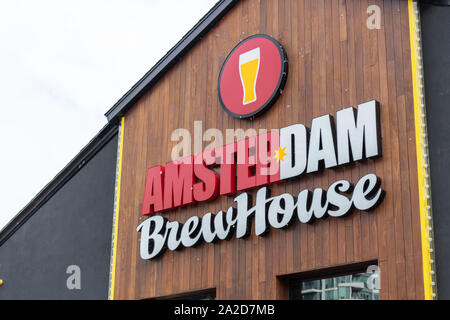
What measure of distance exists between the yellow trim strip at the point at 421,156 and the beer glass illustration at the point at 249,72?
271 centimetres

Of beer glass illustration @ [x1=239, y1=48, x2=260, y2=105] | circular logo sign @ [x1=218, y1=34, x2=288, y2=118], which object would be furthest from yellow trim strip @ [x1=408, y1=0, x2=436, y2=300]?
beer glass illustration @ [x1=239, y1=48, x2=260, y2=105]

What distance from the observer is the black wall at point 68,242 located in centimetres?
1352

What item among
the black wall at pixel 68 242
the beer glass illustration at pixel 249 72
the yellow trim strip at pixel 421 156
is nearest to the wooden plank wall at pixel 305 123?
the yellow trim strip at pixel 421 156

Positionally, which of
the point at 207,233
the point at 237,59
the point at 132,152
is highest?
the point at 237,59

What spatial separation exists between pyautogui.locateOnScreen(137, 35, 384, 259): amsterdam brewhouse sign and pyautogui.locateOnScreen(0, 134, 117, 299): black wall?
1255mm

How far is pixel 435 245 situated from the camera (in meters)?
9.20

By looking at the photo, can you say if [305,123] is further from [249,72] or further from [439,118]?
[439,118]

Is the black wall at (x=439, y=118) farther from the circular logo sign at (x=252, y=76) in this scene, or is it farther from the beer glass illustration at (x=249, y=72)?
the beer glass illustration at (x=249, y=72)

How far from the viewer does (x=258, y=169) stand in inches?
445

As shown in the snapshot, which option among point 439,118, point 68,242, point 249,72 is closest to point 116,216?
point 68,242

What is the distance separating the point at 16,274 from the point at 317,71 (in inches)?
285
